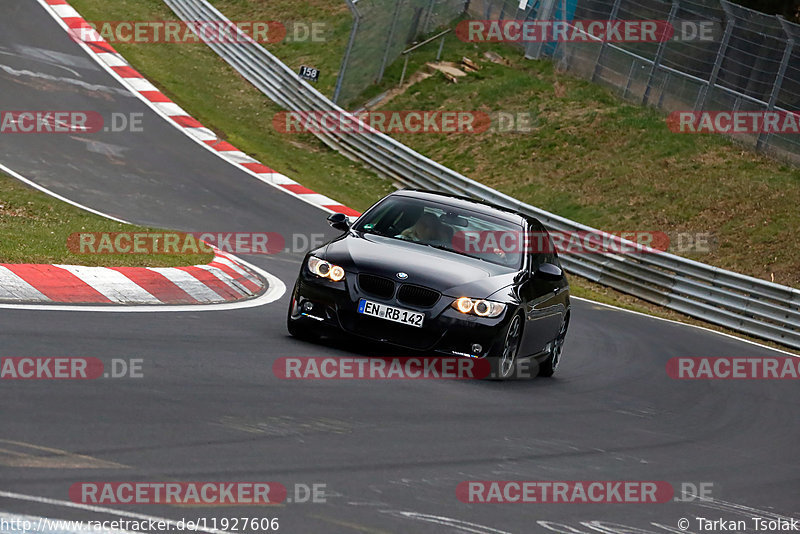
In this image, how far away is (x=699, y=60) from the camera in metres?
27.2

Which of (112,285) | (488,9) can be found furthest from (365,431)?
(488,9)

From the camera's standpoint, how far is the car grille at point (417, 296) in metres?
9.18

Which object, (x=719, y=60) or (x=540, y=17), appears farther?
(x=540, y=17)

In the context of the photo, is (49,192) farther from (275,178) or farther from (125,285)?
(125,285)

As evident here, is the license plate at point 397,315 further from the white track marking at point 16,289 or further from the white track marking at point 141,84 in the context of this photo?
the white track marking at point 141,84

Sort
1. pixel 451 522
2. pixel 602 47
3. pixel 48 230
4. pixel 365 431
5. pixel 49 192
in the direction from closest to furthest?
pixel 451 522 < pixel 365 431 < pixel 48 230 < pixel 49 192 < pixel 602 47

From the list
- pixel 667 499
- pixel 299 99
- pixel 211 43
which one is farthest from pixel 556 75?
pixel 667 499

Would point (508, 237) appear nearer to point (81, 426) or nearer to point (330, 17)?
point (81, 426)

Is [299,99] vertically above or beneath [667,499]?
beneath

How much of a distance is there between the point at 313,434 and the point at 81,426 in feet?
4.38

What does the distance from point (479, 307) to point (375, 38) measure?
22.6m

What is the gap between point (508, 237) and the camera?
420 inches

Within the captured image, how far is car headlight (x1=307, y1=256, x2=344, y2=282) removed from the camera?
367 inches

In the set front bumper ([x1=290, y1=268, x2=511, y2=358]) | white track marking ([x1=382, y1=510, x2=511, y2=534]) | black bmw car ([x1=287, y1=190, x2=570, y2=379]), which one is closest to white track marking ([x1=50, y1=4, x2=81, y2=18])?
black bmw car ([x1=287, y1=190, x2=570, y2=379])
